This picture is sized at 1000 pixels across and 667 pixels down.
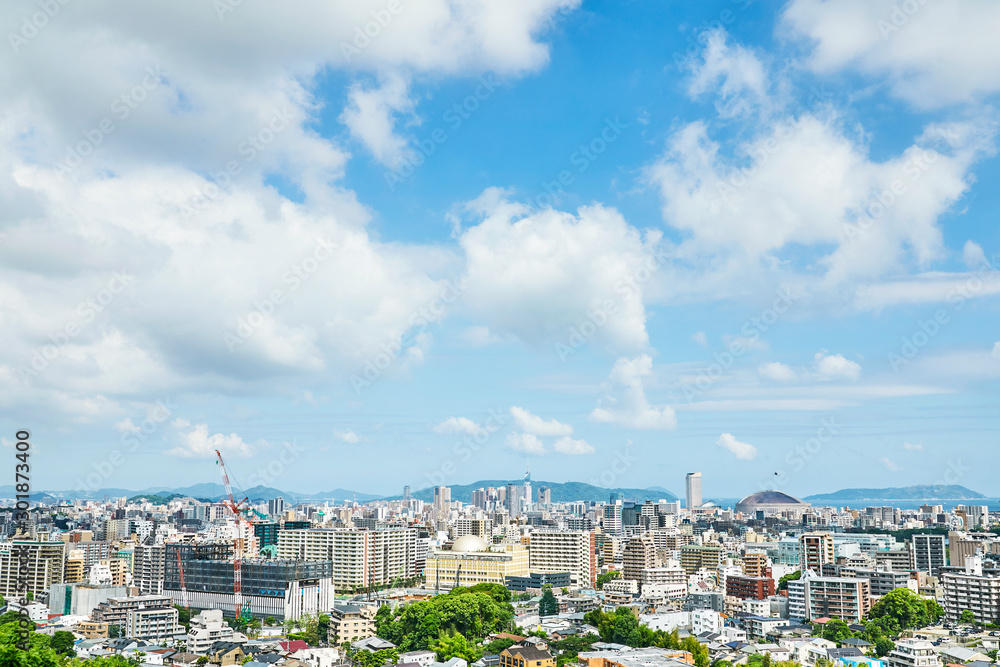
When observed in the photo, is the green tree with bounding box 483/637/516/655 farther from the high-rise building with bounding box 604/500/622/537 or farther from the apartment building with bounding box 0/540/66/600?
the high-rise building with bounding box 604/500/622/537

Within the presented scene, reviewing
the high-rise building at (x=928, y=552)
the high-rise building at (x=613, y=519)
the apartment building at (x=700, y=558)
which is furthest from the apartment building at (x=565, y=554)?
the high-rise building at (x=613, y=519)

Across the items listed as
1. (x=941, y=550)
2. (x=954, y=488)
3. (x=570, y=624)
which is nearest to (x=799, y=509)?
(x=941, y=550)

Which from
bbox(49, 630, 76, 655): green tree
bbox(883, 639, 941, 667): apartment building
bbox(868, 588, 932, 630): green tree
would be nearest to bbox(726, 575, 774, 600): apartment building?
bbox(868, 588, 932, 630): green tree

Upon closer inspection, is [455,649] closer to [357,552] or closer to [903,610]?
[903,610]

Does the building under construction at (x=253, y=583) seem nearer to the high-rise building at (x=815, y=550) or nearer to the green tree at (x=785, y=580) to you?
the green tree at (x=785, y=580)

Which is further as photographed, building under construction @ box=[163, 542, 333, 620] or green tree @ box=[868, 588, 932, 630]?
building under construction @ box=[163, 542, 333, 620]

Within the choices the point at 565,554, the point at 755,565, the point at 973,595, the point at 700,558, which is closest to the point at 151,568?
the point at 565,554
